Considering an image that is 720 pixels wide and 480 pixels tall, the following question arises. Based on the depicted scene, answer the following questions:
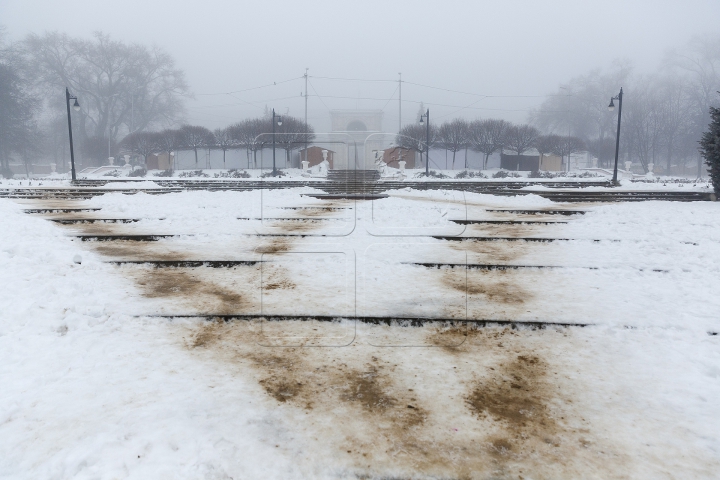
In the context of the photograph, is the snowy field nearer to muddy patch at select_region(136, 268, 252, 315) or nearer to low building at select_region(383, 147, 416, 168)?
muddy patch at select_region(136, 268, 252, 315)

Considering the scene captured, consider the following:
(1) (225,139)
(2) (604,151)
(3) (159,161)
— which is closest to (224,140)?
(1) (225,139)

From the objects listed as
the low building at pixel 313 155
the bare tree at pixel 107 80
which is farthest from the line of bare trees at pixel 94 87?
the low building at pixel 313 155

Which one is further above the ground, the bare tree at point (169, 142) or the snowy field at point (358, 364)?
the bare tree at point (169, 142)

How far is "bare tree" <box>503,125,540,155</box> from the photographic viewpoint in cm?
4316

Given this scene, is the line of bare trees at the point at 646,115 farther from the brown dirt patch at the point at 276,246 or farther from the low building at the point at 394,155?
the brown dirt patch at the point at 276,246

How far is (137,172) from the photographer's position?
41.7m

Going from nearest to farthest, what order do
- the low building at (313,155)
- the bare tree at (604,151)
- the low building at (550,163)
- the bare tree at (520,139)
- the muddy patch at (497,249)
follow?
the muddy patch at (497,249) < the bare tree at (520,139) < the low building at (313,155) < the low building at (550,163) < the bare tree at (604,151)

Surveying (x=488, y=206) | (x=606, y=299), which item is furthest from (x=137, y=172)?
(x=606, y=299)

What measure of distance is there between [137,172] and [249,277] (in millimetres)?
40428

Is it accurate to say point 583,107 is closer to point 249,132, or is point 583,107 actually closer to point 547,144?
point 547,144

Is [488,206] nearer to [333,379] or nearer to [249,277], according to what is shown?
[249,277]

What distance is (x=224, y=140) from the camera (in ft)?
147

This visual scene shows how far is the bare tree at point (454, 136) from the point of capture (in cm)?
4369

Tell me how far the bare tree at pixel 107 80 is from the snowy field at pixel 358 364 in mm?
64034
